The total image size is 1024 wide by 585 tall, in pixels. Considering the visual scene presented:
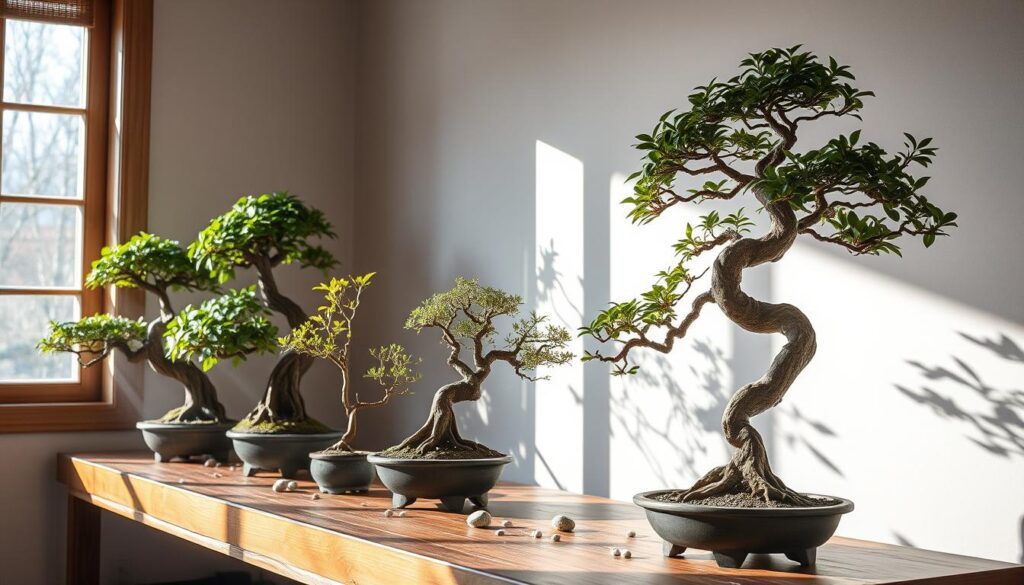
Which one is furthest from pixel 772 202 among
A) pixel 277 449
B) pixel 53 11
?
pixel 53 11

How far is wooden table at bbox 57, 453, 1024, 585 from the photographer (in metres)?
1.63

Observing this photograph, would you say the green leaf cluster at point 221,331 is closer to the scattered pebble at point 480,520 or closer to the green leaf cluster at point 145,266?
Answer: the green leaf cluster at point 145,266

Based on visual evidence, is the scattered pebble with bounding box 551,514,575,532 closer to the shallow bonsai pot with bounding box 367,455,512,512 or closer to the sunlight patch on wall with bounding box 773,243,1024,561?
the shallow bonsai pot with bounding box 367,455,512,512

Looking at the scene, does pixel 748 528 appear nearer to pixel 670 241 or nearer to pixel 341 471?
pixel 670 241

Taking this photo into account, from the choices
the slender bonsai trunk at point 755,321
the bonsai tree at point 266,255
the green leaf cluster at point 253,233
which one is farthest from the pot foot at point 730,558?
the green leaf cluster at point 253,233

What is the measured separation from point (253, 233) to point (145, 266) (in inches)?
16.5

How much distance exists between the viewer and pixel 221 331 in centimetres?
279

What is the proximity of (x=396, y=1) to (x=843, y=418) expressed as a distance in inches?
91.5

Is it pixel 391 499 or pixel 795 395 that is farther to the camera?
pixel 391 499

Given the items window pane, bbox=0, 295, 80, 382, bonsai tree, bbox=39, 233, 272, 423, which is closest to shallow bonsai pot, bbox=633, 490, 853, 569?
bonsai tree, bbox=39, 233, 272, 423

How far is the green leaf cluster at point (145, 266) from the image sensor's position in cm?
314

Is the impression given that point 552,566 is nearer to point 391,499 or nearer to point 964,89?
point 391,499

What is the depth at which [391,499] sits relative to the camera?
2.51m

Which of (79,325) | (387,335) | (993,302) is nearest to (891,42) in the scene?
(993,302)
